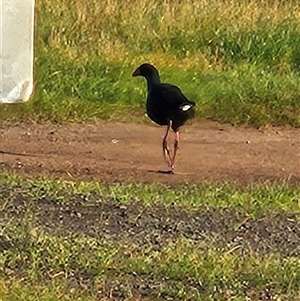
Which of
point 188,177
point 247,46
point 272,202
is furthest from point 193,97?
point 272,202

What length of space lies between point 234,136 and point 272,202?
2.16 meters

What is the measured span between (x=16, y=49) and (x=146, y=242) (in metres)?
2.61

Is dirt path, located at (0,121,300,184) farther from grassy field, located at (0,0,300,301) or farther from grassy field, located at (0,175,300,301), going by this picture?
grassy field, located at (0,175,300,301)

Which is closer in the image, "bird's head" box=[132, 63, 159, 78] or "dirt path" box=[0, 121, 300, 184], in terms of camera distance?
"dirt path" box=[0, 121, 300, 184]

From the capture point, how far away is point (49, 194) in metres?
5.68

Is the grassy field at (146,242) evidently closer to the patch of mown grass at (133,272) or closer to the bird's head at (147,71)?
the patch of mown grass at (133,272)

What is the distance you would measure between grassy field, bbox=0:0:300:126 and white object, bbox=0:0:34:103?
5801 mm

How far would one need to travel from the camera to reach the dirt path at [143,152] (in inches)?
263

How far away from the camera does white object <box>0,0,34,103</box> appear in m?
2.18

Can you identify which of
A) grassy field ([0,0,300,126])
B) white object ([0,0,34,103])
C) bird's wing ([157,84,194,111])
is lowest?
grassy field ([0,0,300,126])

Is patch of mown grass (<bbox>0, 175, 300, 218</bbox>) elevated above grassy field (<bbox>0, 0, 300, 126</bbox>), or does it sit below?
above

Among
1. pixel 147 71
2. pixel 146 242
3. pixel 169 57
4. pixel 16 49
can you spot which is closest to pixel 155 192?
pixel 146 242

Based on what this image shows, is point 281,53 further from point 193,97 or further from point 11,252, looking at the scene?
point 11,252

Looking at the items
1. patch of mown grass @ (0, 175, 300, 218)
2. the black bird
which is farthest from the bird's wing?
patch of mown grass @ (0, 175, 300, 218)
